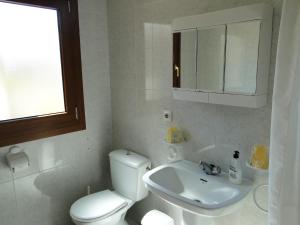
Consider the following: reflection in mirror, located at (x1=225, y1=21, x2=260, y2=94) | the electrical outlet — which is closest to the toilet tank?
the electrical outlet

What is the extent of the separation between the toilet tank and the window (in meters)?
0.47

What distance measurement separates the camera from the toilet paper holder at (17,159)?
5.56 feet

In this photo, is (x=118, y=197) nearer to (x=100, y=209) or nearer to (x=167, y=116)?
(x=100, y=209)

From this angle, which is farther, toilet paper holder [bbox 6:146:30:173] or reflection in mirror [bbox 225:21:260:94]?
toilet paper holder [bbox 6:146:30:173]

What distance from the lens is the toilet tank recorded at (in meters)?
1.98

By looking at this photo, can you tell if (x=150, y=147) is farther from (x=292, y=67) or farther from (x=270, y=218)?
(x=292, y=67)

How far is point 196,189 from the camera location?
1616mm

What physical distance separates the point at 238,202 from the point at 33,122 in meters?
1.55

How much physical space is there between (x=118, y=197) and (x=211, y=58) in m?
1.36

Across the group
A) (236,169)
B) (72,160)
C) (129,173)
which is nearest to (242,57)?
(236,169)

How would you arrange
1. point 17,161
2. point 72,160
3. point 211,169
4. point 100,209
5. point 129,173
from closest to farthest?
point 211,169 < point 17,161 < point 100,209 < point 129,173 < point 72,160

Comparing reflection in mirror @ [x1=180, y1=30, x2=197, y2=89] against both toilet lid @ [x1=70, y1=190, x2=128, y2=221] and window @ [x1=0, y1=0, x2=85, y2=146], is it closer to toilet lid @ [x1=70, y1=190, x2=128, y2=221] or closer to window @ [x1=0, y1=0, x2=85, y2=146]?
window @ [x1=0, y1=0, x2=85, y2=146]

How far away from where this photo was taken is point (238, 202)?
1317mm

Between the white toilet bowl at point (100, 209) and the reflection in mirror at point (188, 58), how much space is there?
108cm
